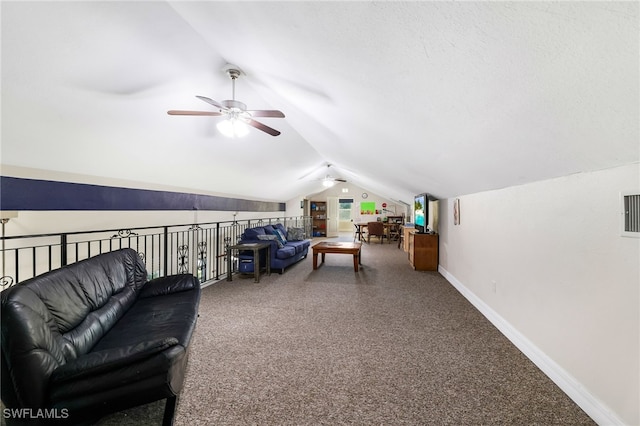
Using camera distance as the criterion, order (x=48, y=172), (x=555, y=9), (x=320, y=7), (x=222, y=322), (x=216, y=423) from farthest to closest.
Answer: (x=48, y=172) < (x=222, y=322) < (x=216, y=423) < (x=320, y=7) < (x=555, y=9)

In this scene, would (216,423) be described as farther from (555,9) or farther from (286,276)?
(286,276)

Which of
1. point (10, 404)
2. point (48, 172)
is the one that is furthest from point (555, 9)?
point (48, 172)

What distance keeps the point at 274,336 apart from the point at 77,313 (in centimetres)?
153

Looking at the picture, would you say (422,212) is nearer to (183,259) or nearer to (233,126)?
(233,126)

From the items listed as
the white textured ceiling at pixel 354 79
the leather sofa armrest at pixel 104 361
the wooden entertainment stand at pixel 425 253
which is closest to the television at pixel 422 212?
the wooden entertainment stand at pixel 425 253

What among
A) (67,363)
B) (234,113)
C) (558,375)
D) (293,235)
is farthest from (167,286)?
(293,235)

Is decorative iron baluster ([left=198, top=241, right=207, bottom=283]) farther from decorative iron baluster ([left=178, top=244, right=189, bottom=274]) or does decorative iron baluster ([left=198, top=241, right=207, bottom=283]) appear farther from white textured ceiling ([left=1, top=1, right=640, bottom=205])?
white textured ceiling ([left=1, top=1, right=640, bottom=205])

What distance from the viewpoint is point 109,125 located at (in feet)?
9.78

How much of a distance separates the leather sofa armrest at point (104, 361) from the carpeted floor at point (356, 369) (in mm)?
499

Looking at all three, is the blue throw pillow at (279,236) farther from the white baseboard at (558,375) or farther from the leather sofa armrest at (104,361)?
the leather sofa armrest at (104,361)

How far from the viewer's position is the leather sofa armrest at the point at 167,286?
2607 millimetres

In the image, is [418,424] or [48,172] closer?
[418,424]

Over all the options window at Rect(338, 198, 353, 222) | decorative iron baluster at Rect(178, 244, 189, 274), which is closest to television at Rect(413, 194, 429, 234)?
decorative iron baluster at Rect(178, 244, 189, 274)

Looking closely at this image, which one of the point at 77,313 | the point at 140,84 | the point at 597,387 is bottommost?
the point at 597,387
